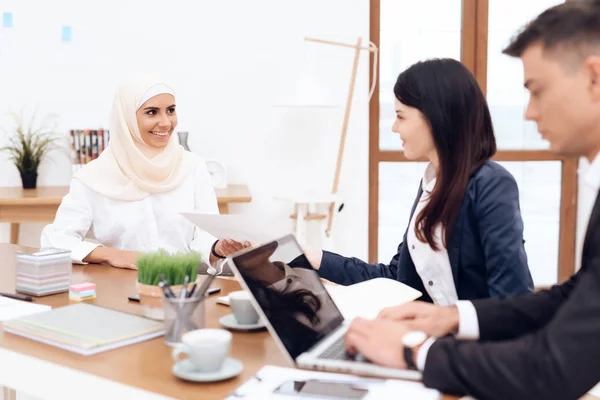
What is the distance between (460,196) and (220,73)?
2.67 m

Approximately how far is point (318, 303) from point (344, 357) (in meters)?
0.17

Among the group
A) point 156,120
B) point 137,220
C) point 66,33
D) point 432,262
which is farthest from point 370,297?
point 66,33

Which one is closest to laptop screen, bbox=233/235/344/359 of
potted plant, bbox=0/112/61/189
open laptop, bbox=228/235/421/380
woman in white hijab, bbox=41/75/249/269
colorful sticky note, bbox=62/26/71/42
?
open laptop, bbox=228/235/421/380

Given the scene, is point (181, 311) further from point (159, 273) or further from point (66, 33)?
point (66, 33)

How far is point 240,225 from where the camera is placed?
153 cm

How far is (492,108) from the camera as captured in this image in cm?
457

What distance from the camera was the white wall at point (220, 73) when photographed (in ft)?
12.8

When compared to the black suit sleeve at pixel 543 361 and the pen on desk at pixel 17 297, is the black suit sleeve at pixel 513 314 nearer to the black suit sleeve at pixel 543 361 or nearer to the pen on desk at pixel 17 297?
the black suit sleeve at pixel 543 361

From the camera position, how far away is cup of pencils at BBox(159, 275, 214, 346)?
124 cm

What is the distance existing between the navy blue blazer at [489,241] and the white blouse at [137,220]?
38.3 inches

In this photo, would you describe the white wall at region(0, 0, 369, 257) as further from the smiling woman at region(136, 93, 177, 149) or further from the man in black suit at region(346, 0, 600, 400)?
the man in black suit at region(346, 0, 600, 400)

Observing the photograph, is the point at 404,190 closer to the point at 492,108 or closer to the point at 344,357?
the point at 492,108

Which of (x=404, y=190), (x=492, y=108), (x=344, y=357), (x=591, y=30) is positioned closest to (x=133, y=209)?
(x=344, y=357)

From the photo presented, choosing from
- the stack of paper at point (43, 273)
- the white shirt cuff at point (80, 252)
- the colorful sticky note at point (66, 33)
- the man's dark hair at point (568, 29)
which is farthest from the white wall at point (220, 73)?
the man's dark hair at point (568, 29)
